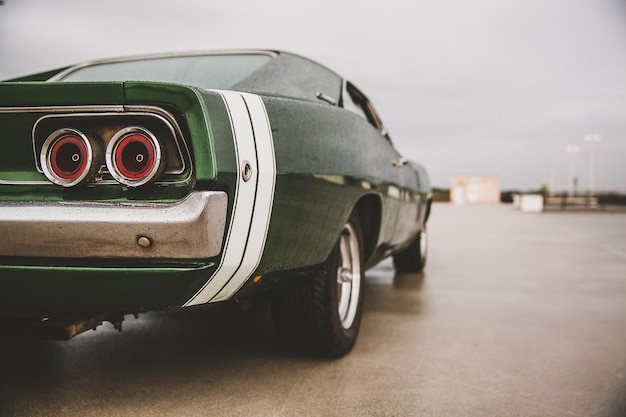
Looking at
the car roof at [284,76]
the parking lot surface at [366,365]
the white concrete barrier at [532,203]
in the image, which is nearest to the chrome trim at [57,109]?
the car roof at [284,76]

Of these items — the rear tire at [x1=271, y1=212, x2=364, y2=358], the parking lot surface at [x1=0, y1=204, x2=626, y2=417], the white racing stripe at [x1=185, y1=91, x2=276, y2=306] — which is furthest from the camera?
the rear tire at [x1=271, y1=212, x2=364, y2=358]

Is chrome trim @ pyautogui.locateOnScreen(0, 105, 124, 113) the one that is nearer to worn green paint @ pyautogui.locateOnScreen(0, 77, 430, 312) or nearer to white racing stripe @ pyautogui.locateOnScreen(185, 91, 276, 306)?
worn green paint @ pyautogui.locateOnScreen(0, 77, 430, 312)

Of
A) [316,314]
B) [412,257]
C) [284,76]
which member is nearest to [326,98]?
[284,76]

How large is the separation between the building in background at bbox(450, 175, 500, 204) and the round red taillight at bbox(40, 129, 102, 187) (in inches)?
2027

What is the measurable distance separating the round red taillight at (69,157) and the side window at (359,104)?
176cm

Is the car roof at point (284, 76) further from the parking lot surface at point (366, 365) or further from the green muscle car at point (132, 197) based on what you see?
the parking lot surface at point (366, 365)

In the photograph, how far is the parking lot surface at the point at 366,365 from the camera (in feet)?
8.04

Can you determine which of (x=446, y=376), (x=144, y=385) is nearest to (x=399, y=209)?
(x=446, y=376)

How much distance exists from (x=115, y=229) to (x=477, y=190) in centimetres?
5452

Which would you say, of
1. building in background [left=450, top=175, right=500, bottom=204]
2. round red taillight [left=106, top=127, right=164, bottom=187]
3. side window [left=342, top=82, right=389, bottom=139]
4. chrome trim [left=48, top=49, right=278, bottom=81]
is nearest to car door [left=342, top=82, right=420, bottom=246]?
side window [left=342, top=82, right=389, bottom=139]

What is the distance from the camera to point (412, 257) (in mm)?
6379

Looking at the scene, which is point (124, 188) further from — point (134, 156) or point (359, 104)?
point (359, 104)

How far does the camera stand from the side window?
366 cm

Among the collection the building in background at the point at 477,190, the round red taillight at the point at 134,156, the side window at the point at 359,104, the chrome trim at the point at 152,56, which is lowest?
the building in background at the point at 477,190
